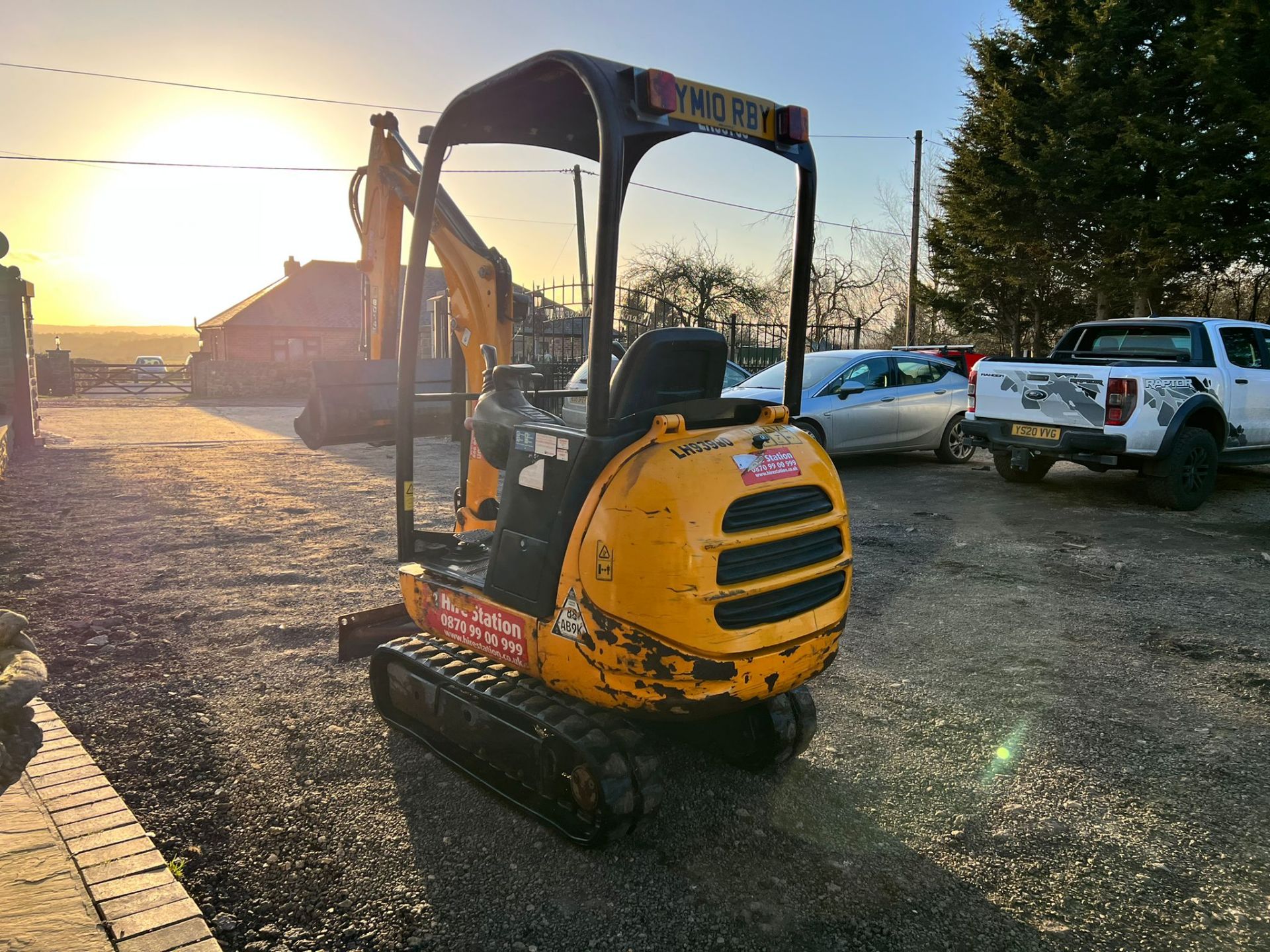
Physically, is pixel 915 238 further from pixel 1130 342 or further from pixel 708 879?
pixel 708 879

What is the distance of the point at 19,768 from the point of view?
1939mm

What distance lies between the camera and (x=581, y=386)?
9484 millimetres

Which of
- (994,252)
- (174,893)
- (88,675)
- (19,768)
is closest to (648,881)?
(174,893)

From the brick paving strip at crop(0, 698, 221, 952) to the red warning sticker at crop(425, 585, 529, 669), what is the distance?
126cm

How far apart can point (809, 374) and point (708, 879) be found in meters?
9.11

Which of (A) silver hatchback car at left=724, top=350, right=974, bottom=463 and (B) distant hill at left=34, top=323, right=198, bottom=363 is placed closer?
(A) silver hatchback car at left=724, top=350, right=974, bottom=463

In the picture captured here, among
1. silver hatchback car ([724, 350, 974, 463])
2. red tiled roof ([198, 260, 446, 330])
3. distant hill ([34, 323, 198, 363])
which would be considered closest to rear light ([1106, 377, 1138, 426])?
silver hatchback car ([724, 350, 974, 463])

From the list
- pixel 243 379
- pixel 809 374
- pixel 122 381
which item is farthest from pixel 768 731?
pixel 122 381

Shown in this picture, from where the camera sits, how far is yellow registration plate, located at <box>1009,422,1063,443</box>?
29.7ft

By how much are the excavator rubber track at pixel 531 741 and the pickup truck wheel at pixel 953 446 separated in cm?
1016

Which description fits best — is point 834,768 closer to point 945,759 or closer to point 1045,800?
point 945,759

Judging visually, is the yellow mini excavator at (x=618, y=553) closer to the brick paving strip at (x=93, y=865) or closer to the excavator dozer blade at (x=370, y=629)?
the excavator dozer blade at (x=370, y=629)

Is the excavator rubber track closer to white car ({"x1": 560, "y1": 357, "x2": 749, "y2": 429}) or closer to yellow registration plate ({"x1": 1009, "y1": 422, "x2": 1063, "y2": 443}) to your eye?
white car ({"x1": 560, "y1": 357, "x2": 749, "y2": 429})

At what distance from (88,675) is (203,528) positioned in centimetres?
381
